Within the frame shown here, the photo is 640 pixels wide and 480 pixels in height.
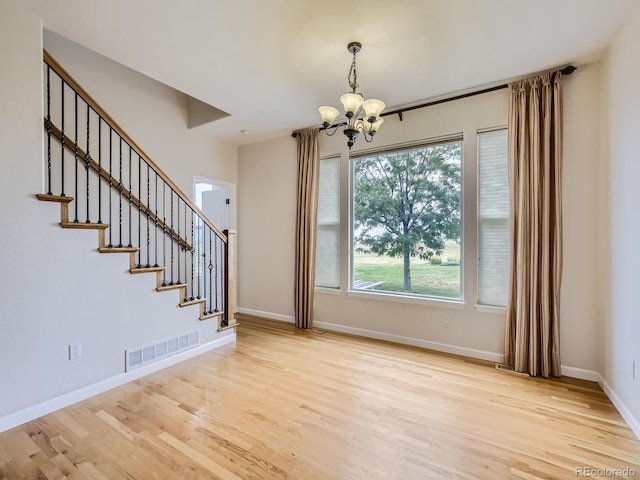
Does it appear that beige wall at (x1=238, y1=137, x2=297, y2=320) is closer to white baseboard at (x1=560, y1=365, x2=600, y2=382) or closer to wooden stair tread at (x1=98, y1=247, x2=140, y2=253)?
wooden stair tread at (x1=98, y1=247, x2=140, y2=253)

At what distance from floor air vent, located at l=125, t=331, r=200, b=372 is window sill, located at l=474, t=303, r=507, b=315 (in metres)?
3.11

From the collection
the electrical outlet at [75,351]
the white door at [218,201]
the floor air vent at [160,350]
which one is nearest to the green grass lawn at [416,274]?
the floor air vent at [160,350]

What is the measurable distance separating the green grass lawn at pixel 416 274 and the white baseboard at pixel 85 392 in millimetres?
2211

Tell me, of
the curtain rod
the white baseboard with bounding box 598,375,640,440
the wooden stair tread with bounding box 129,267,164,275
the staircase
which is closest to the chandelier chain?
the curtain rod

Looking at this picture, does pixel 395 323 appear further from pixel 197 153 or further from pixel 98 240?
pixel 197 153

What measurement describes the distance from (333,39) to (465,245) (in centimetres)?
245

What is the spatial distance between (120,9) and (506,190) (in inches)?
144

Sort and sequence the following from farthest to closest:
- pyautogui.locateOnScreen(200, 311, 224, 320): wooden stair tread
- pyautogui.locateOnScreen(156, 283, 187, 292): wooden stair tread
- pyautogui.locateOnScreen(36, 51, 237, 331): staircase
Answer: pyautogui.locateOnScreen(200, 311, 224, 320): wooden stair tread → pyautogui.locateOnScreen(156, 283, 187, 292): wooden stair tread → pyautogui.locateOnScreen(36, 51, 237, 331): staircase

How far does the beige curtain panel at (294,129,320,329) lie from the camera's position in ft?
14.5

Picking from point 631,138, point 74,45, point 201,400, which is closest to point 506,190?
point 631,138

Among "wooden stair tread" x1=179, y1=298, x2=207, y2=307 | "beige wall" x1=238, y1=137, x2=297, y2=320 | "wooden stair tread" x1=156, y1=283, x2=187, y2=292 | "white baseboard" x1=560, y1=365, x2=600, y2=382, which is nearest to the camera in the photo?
"white baseboard" x1=560, y1=365, x2=600, y2=382

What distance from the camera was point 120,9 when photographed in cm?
217

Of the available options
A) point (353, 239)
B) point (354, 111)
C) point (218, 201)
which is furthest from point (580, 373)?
point (218, 201)
